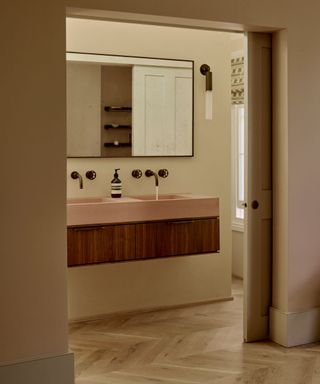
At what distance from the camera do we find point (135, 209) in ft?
13.7

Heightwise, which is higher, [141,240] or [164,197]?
[164,197]

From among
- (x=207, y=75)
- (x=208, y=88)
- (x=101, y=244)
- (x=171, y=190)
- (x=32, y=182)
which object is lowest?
(x=101, y=244)

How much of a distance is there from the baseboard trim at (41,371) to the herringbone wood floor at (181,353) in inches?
8.1

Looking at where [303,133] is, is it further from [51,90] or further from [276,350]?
[51,90]

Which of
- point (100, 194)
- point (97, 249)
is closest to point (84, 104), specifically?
point (100, 194)

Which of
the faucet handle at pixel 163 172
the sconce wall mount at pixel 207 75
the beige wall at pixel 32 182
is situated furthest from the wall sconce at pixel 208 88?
the beige wall at pixel 32 182

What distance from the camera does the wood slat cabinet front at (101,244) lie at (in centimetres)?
396

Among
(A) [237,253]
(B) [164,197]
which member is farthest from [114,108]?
(A) [237,253]

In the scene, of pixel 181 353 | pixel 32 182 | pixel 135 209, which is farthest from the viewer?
pixel 135 209

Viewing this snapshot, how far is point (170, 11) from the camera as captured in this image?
3.37 m

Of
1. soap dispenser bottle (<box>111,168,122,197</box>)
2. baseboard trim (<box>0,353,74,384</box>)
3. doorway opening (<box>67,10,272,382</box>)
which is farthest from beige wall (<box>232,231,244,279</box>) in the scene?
baseboard trim (<box>0,353,74,384</box>)

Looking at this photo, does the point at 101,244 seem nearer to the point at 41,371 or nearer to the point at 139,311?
the point at 139,311

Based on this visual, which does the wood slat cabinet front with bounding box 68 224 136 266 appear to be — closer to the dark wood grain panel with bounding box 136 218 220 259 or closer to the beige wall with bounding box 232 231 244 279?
the dark wood grain panel with bounding box 136 218 220 259

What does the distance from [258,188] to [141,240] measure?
36.9 inches
